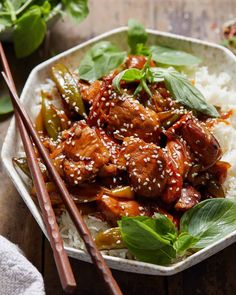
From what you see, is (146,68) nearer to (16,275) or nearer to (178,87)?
(178,87)

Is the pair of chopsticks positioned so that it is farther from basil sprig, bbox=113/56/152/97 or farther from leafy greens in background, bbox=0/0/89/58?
leafy greens in background, bbox=0/0/89/58

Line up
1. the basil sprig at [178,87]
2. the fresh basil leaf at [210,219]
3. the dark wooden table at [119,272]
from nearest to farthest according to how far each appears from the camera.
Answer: the fresh basil leaf at [210,219]
the dark wooden table at [119,272]
the basil sprig at [178,87]

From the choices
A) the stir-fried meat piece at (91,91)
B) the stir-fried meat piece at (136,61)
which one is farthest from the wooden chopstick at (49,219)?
the stir-fried meat piece at (136,61)

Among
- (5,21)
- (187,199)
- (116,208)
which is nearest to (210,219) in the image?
(187,199)

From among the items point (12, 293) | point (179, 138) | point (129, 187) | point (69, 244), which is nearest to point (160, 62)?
point (179, 138)

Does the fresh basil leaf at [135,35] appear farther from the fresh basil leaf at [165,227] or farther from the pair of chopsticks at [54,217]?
the fresh basil leaf at [165,227]
